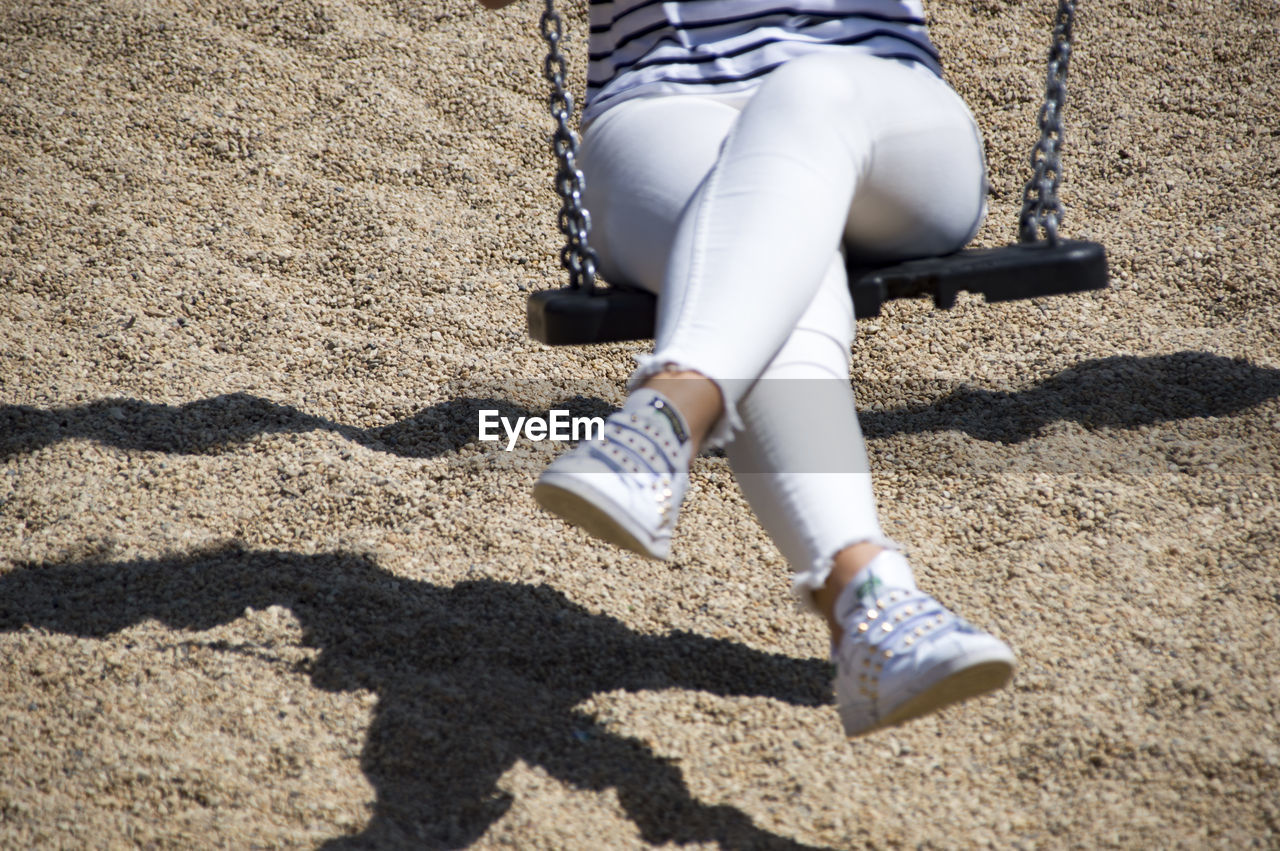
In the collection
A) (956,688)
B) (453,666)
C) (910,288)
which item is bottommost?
(453,666)

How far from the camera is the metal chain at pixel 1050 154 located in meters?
1.42

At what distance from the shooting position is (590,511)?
1.03 meters

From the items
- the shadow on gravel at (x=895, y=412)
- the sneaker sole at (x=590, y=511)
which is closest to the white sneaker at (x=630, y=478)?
the sneaker sole at (x=590, y=511)

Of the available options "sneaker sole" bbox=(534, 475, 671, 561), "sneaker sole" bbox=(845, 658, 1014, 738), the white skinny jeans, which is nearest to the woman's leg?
the white skinny jeans

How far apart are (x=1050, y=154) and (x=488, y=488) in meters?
1.00

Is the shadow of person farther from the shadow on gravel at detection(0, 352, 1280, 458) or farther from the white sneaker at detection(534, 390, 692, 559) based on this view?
the white sneaker at detection(534, 390, 692, 559)

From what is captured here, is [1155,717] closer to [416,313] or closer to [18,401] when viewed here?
[416,313]

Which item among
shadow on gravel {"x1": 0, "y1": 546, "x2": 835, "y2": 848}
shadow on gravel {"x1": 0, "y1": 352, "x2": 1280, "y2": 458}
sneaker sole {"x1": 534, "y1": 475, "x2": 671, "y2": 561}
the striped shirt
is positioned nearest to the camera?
sneaker sole {"x1": 534, "y1": 475, "x2": 671, "y2": 561}

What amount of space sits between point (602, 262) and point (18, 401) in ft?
3.95

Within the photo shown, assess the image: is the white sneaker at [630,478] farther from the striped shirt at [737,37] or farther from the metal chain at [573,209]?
the striped shirt at [737,37]

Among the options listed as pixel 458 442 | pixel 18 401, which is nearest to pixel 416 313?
pixel 458 442

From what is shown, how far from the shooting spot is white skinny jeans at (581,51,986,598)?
111cm

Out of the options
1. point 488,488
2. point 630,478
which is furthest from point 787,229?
point 488,488

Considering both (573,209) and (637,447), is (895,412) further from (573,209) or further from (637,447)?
(637,447)
